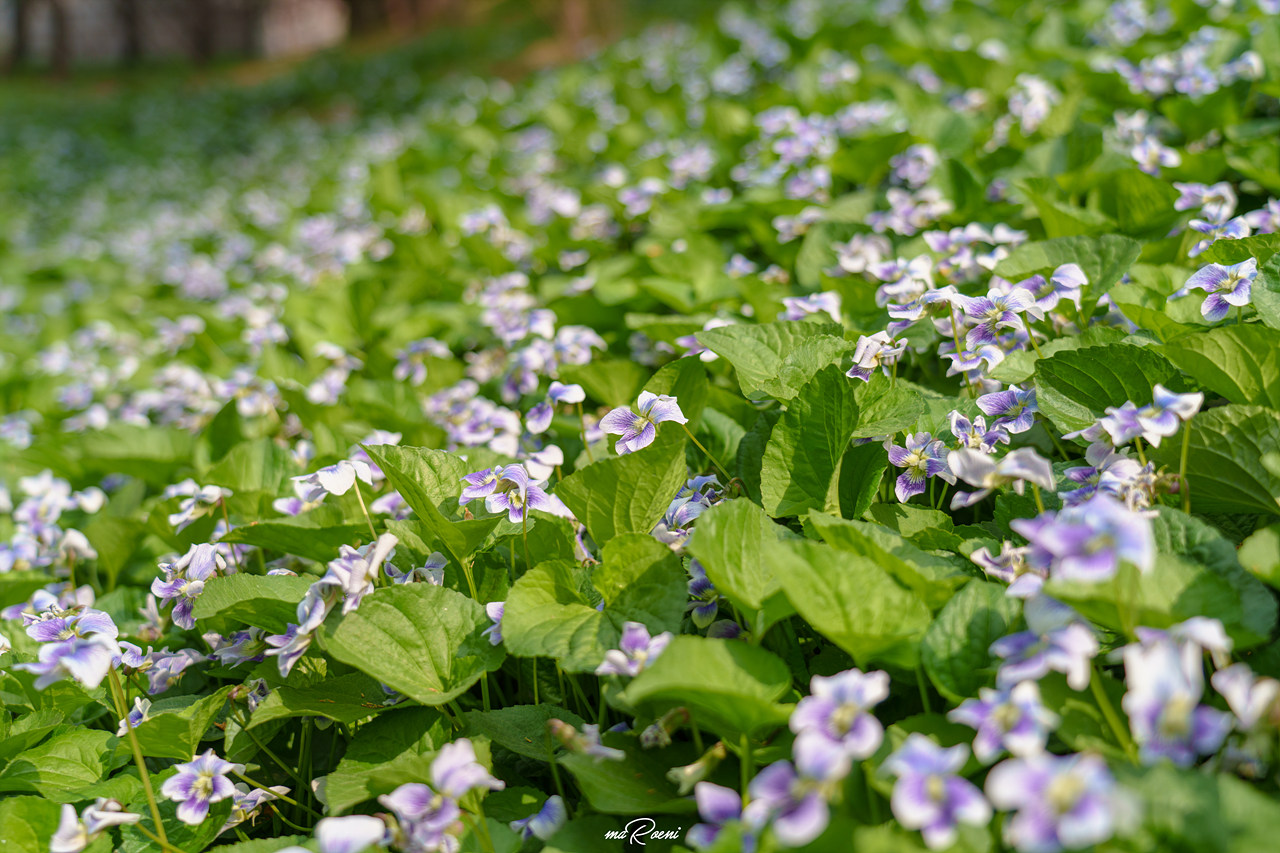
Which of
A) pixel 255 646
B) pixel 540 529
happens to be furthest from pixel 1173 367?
pixel 255 646

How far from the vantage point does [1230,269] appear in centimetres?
203

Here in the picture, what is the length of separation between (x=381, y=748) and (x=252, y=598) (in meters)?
0.43

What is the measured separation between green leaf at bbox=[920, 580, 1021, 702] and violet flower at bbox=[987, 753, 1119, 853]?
0.36m

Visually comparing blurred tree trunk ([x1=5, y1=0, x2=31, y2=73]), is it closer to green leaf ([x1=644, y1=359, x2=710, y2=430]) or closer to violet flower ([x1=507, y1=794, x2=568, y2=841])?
green leaf ([x1=644, y1=359, x2=710, y2=430])

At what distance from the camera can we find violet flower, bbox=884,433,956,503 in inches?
77.2

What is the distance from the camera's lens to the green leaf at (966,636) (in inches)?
58.1

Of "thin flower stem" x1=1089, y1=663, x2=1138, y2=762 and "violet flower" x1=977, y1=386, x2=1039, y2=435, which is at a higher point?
"violet flower" x1=977, y1=386, x2=1039, y2=435

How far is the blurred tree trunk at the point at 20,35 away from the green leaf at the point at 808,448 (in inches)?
1365

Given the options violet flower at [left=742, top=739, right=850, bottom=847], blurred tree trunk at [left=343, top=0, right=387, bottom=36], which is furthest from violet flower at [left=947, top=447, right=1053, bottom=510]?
blurred tree trunk at [left=343, top=0, right=387, bottom=36]

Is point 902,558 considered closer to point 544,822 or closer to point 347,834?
point 544,822


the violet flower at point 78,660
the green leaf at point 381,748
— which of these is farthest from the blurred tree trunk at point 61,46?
the green leaf at point 381,748

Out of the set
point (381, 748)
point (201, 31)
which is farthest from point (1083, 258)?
point (201, 31)

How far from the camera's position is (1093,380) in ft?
6.35

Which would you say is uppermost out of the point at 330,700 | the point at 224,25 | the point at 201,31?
the point at 330,700
